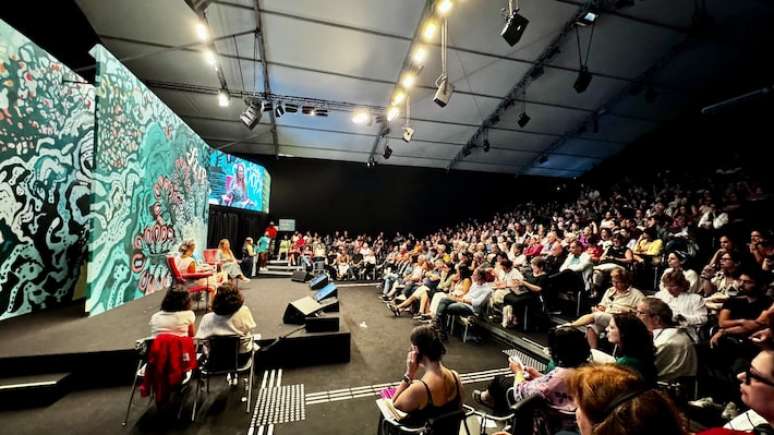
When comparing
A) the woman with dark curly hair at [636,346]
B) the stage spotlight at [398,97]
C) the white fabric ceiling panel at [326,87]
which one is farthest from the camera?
the stage spotlight at [398,97]

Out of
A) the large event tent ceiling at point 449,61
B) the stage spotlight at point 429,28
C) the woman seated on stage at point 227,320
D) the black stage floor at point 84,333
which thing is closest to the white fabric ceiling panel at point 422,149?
the large event tent ceiling at point 449,61

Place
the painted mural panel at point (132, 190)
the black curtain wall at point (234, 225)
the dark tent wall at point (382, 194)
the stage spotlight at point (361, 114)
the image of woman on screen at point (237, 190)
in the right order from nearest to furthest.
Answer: the painted mural panel at point (132, 190)
the stage spotlight at point (361, 114)
the black curtain wall at point (234, 225)
the image of woman on screen at point (237, 190)
the dark tent wall at point (382, 194)

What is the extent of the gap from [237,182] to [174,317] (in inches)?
295

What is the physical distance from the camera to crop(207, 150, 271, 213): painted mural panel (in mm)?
8078

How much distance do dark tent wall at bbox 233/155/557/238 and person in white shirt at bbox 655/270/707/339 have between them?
948cm

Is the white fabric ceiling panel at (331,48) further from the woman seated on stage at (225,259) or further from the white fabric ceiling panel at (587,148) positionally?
the white fabric ceiling panel at (587,148)

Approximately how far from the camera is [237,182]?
897 centimetres

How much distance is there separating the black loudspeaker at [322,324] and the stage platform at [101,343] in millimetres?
79

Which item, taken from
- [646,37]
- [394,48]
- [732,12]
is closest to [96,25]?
[394,48]

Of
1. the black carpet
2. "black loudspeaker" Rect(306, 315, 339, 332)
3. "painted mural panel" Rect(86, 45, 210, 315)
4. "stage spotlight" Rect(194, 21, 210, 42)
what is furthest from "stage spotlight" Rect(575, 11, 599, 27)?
"painted mural panel" Rect(86, 45, 210, 315)

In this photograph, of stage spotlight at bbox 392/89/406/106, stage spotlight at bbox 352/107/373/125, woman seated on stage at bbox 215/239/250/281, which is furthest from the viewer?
stage spotlight at bbox 352/107/373/125

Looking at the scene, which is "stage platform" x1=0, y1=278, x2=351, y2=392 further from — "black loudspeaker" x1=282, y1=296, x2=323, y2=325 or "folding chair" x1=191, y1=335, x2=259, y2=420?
"folding chair" x1=191, y1=335, x2=259, y2=420

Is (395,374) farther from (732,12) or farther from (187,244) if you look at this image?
(732,12)

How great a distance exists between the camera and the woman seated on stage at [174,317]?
2297 mm
